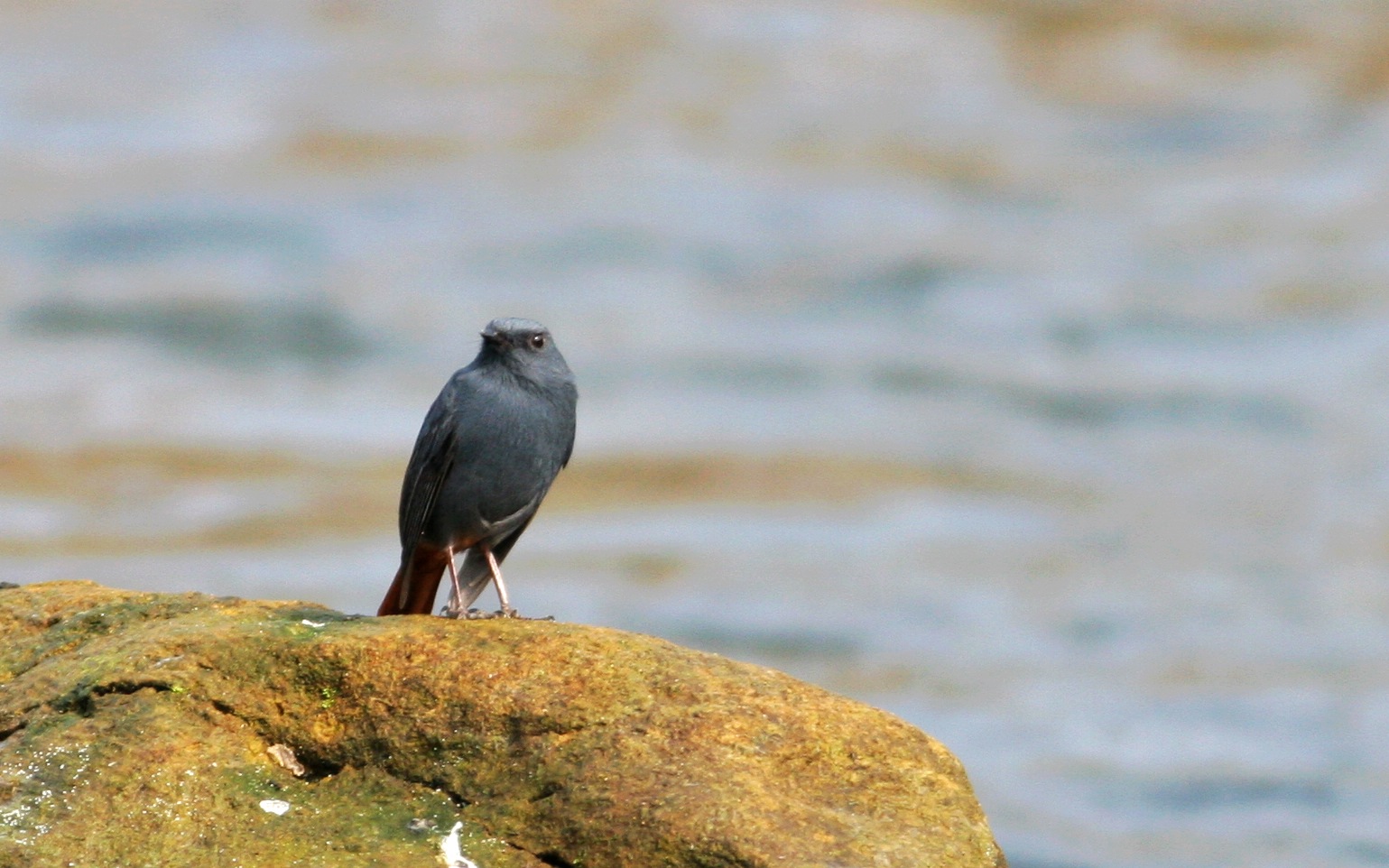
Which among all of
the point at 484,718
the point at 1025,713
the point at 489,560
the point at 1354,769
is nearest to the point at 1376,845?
the point at 1354,769

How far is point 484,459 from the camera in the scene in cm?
825

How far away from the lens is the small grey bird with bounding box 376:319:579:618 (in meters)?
8.27

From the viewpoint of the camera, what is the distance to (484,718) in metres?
6.52

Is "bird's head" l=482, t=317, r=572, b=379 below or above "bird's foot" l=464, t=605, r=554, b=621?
above

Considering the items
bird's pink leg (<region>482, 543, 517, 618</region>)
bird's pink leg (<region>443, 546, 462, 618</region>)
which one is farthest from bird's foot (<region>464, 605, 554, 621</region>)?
bird's pink leg (<region>482, 543, 517, 618</region>)

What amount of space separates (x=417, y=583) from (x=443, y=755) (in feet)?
6.77

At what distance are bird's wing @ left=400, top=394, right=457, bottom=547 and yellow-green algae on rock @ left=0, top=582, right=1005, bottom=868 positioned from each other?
1.30 metres

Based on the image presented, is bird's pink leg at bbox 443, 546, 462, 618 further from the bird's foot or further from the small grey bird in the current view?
the bird's foot

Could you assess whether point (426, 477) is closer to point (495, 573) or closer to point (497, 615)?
point (495, 573)

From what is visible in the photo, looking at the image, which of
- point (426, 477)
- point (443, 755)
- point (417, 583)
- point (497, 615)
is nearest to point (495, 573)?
point (417, 583)

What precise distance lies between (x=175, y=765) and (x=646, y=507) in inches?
860

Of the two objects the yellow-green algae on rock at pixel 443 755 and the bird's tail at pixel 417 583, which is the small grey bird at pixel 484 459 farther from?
the yellow-green algae on rock at pixel 443 755

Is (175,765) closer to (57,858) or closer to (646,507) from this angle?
(57,858)

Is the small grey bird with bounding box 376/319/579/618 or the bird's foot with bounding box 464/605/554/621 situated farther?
the small grey bird with bounding box 376/319/579/618
